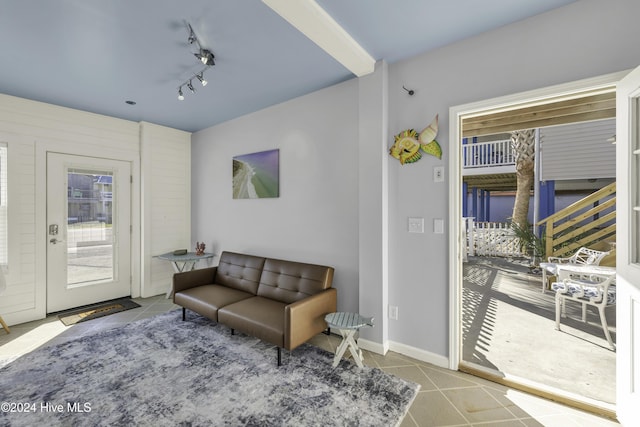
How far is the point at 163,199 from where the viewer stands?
4.42 metres

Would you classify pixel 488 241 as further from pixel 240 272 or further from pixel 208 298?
pixel 208 298

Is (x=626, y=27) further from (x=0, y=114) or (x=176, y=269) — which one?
(x=0, y=114)

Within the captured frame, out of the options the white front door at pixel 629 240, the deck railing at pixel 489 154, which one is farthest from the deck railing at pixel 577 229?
the white front door at pixel 629 240

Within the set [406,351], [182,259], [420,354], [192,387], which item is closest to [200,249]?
[182,259]

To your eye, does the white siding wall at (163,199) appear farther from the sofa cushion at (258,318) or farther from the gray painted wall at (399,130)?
the sofa cushion at (258,318)

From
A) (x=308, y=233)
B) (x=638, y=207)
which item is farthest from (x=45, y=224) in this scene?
(x=638, y=207)

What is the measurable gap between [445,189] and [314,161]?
4.71 feet

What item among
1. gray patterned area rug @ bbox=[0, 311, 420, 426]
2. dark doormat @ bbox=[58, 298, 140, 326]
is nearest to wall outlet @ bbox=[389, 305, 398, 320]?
gray patterned area rug @ bbox=[0, 311, 420, 426]

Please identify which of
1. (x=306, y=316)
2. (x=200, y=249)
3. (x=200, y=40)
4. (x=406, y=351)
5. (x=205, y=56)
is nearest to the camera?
(x=200, y=40)

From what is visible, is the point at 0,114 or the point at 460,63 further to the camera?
the point at 0,114

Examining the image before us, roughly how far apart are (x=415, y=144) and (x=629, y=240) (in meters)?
1.49

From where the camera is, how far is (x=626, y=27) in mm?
1695

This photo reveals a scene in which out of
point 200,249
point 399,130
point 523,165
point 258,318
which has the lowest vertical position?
point 258,318

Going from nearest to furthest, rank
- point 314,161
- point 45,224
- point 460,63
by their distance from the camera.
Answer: point 460,63
point 314,161
point 45,224
